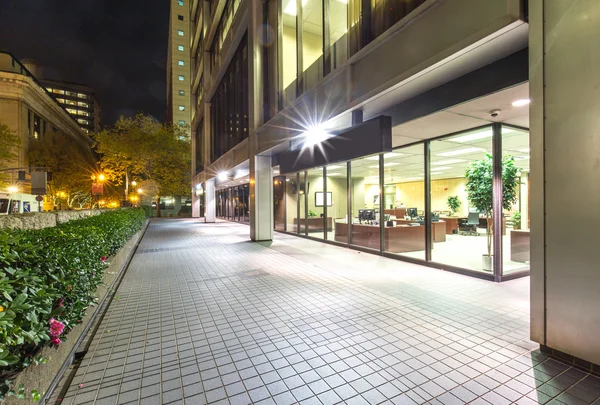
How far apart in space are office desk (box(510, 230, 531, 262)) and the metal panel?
13.5 ft

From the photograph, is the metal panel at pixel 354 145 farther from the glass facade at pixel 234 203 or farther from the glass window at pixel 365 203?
the glass facade at pixel 234 203

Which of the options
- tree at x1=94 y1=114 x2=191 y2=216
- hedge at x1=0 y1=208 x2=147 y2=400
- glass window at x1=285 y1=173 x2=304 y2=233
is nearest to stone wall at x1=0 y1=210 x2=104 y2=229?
hedge at x1=0 y1=208 x2=147 y2=400

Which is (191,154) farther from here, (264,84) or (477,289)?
(477,289)

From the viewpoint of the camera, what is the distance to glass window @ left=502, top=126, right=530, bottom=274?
6.39 m

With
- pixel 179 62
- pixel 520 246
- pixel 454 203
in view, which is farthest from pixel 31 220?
pixel 179 62

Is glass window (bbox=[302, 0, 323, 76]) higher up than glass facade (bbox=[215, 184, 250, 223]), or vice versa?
glass window (bbox=[302, 0, 323, 76])

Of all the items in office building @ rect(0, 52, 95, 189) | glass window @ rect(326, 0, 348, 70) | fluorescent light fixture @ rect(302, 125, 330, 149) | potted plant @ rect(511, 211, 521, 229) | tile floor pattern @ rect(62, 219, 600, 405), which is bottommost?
tile floor pattern @ rect(62, 219, 600, 405)

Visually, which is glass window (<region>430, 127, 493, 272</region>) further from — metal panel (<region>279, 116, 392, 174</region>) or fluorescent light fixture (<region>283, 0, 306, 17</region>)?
fluorescent light fixture (<region>283, 0, 306, 17</region>)

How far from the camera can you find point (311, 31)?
31.6ft

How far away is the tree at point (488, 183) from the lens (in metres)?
6.38

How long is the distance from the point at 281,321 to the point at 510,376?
2594mm

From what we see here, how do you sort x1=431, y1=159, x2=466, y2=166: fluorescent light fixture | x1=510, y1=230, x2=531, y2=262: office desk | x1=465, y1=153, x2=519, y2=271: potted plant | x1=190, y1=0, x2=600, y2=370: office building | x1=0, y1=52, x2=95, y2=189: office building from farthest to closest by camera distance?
x1=0, y1=52, x2=95, y2=189: office building
x1=431, y1=159, x2=466, y2=166: fluorescent light fixture
x1=510, y1=230, x2=531, y2=262: office desk
x1=465, y1=153, x2=519, y2=271: potted plant
x1=190, y1=0, x2=600, y2=370: office building

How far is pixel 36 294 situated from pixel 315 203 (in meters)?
11.6

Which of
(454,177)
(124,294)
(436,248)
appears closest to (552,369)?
(124,294)
